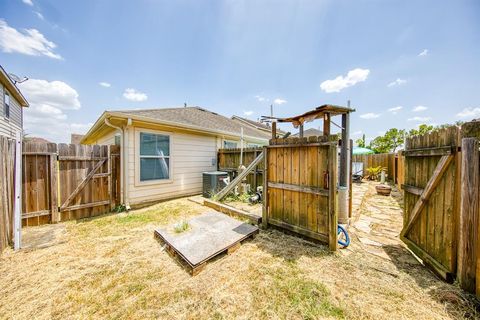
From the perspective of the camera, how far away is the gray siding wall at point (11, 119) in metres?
7.57

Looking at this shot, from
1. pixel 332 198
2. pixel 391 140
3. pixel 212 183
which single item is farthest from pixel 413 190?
Answer: pixel 391 140

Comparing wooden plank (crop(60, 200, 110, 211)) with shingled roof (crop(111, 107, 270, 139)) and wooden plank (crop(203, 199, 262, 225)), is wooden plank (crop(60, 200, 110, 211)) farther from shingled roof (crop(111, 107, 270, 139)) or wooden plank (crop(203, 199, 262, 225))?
wooden plank (crop(203, 199, 262, 225))

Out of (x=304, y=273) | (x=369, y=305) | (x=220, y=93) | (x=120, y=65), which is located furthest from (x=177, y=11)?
(x=369, y=305)

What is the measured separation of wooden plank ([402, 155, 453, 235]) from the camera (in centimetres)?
218

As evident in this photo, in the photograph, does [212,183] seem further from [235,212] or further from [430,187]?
[430,187]

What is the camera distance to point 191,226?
3.72 m

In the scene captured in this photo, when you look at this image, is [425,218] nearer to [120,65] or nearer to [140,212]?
[140,212]

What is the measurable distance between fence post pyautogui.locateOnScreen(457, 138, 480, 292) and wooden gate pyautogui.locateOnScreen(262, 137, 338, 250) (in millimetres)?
1318

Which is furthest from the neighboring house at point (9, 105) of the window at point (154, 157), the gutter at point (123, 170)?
the window at point (154, 157)

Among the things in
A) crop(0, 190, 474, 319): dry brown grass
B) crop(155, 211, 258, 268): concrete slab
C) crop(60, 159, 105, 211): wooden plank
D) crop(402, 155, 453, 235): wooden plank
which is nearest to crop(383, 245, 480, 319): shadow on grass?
crop(0, 190, 474, 319): dry brown grass

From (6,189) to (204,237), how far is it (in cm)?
359

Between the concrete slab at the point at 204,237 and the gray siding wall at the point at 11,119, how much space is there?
407 inches

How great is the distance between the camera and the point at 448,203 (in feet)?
7.09

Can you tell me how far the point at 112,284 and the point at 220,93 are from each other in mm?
12434
